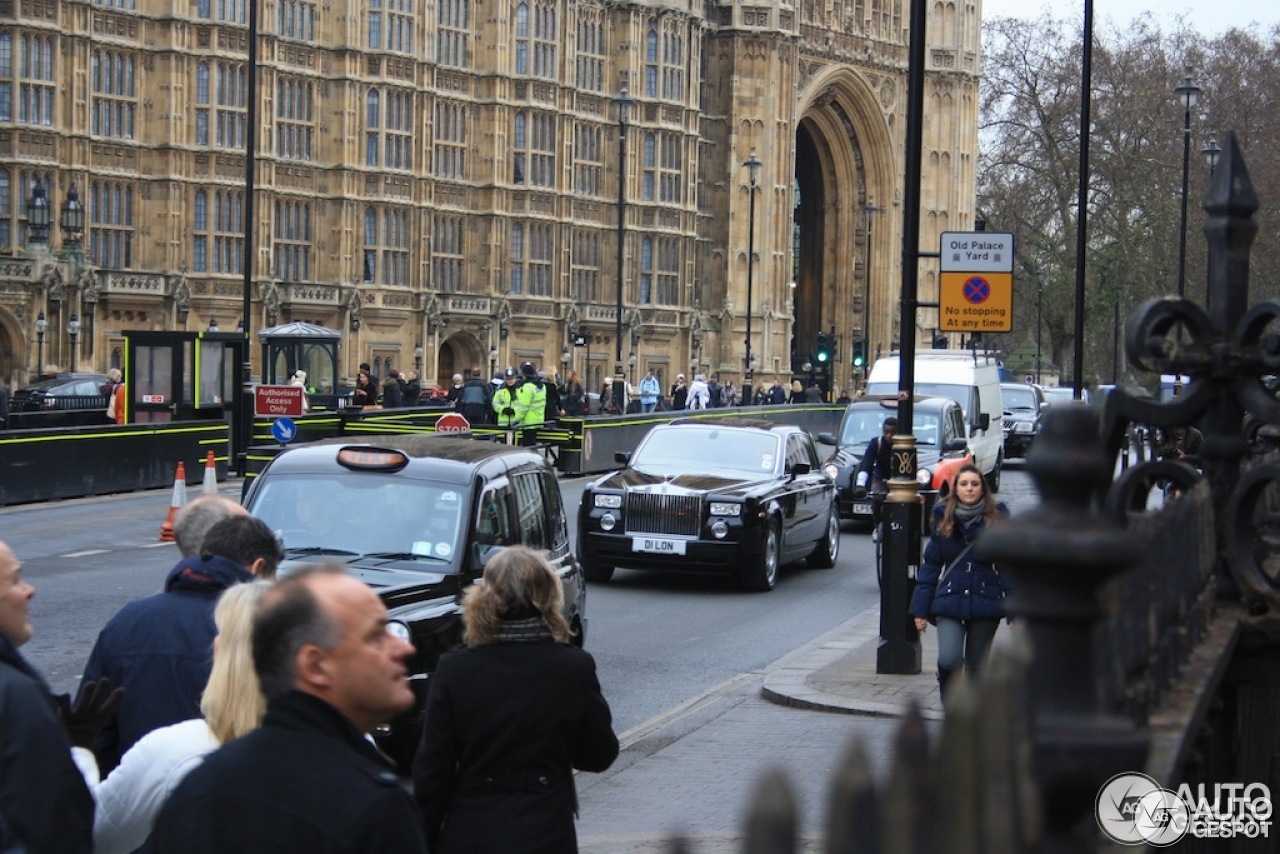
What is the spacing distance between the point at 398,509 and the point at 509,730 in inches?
207

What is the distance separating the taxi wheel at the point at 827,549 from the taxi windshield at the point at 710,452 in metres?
1.84

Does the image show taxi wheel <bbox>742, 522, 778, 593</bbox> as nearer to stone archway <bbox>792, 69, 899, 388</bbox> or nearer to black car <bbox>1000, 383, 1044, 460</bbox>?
black car <bbox>1000, 383, 1044, 460</bbox>

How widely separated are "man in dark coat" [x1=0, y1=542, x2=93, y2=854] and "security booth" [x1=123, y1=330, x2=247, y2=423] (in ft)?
92.8

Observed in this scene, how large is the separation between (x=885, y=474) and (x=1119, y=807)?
19.0 metres

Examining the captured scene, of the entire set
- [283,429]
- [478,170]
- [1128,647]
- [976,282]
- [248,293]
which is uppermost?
[478,170]

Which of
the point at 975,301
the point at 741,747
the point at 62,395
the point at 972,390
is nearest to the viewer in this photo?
the point at 741,747

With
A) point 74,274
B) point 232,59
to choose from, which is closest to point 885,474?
point 74,274

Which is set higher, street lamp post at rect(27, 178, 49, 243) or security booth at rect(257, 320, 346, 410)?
street lamp post at rect(27, 178, 49, 243)

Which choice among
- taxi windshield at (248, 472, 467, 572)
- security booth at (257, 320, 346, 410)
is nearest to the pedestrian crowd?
taxi windshield at (248, 472, 467, 572)

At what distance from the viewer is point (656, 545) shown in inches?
744

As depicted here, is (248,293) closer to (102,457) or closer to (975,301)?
(102,457)

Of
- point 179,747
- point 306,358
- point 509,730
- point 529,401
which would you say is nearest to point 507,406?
point 529,401

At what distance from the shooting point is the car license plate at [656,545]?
61.8 ft

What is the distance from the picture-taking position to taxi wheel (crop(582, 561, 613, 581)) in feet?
63.9
